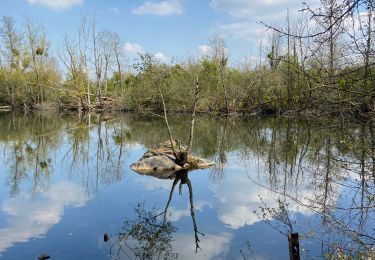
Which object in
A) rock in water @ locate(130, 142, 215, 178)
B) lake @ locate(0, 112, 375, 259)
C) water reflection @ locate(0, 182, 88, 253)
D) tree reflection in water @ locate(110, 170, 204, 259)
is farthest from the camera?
rock in water @ locate(130, 142, 215, 178)

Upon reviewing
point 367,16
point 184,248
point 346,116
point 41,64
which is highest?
point 41,64

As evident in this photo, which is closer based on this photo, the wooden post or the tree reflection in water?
the wooden post

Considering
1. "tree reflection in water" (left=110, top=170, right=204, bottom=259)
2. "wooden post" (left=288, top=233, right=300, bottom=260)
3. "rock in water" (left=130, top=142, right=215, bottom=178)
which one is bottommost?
"tree reflection in water" (left=110, top=170, right=204, bottom=259)

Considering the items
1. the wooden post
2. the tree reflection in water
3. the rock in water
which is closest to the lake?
the tree reflection in water

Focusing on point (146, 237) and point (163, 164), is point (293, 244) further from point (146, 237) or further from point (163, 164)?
Answer: point (163, 164)

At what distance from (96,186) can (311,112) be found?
10.2 meters

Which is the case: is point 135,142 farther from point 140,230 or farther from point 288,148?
point 140,230

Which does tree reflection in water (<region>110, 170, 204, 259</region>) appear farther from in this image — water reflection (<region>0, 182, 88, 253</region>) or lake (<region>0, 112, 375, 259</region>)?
water reflection (<region>0, 182, 88, 253</region>)

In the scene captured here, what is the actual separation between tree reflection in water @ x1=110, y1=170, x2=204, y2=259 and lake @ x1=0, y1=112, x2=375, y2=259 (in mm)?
20

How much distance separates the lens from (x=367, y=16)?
3.00 meters

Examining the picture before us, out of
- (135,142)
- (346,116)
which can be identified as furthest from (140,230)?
(135,142)

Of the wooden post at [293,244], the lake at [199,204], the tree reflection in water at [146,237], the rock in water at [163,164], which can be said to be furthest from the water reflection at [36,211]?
the wooden post at [293,244]

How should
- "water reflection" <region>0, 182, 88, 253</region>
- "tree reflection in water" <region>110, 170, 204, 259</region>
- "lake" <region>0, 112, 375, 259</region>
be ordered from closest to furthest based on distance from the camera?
1. "lake" <region>0, 112, 375, 259</region>
2. "tree reflection in water" <region>110, 170, 204, 259</region>
3. "water reflection" <region>0, 182, 88, 253</region>

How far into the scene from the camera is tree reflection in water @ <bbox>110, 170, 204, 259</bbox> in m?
7.15
